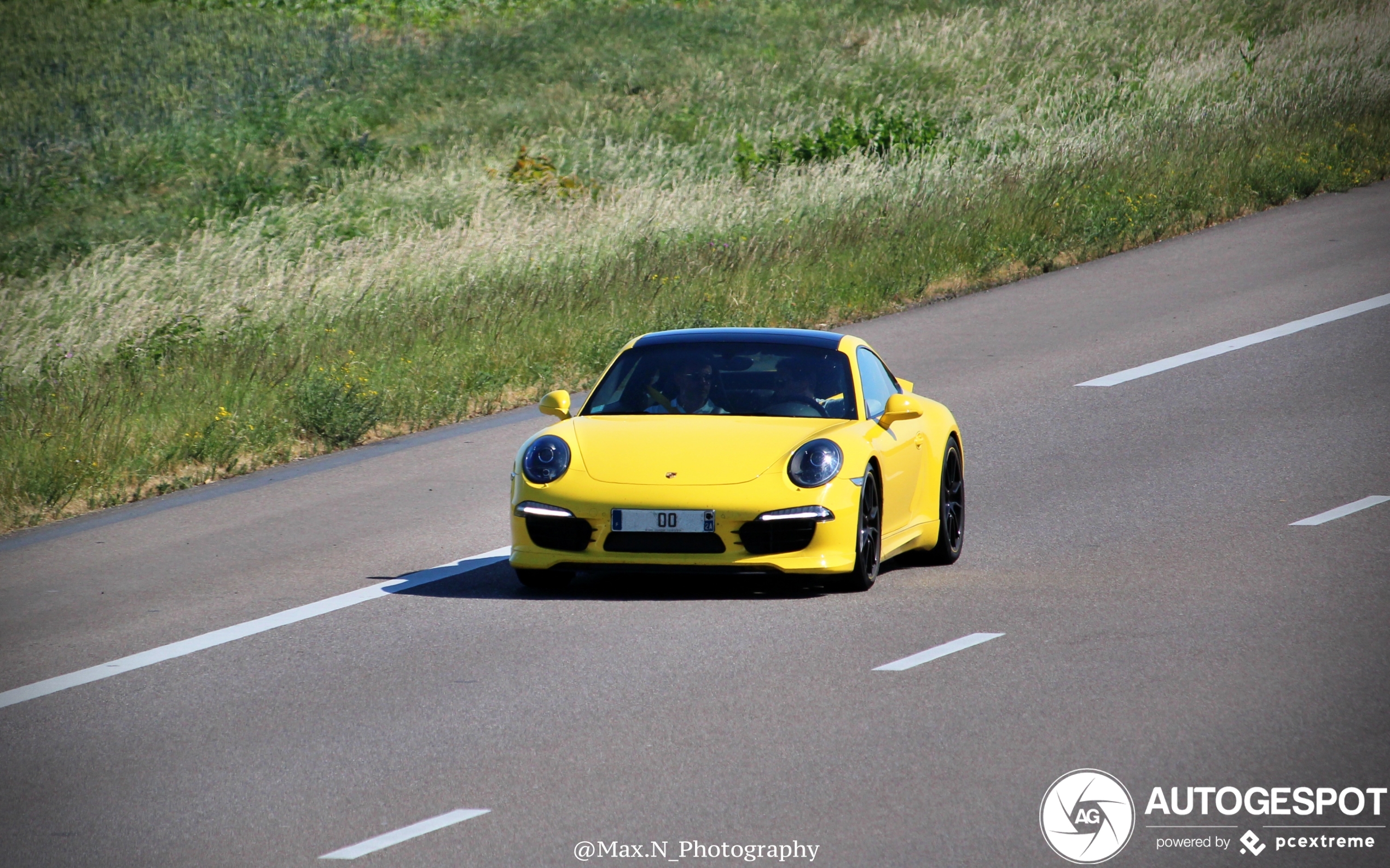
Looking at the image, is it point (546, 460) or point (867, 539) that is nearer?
point (546, 460)

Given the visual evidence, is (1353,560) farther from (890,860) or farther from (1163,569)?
(890,860)

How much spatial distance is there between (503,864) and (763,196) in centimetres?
Result: 2007

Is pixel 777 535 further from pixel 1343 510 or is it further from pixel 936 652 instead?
pixel 1343 510

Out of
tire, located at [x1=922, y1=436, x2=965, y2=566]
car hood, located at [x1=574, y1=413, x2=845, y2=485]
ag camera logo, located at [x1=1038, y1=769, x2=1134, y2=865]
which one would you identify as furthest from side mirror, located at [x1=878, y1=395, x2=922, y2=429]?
ag camera logo, located at [x1=1038, y1=769, x2=1134, y2=865]

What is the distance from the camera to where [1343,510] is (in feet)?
36.3

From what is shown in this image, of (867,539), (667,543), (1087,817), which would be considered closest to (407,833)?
(1087,817)

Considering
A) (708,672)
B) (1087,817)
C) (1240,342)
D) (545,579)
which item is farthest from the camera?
(1240,342)

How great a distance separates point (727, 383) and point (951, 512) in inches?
59.4

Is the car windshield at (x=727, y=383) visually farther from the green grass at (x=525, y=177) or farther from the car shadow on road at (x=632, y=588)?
the green grass at (x=525, y=177)

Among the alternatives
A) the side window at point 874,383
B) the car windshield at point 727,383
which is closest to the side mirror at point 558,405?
the car windshield at point 727,383

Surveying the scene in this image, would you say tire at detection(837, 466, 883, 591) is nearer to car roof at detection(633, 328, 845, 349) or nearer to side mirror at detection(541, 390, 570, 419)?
car roof at detection(633, 328, 845, 349)

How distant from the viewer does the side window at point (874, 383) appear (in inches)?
401

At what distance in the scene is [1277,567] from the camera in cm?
957

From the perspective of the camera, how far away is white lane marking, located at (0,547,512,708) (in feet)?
26.2
